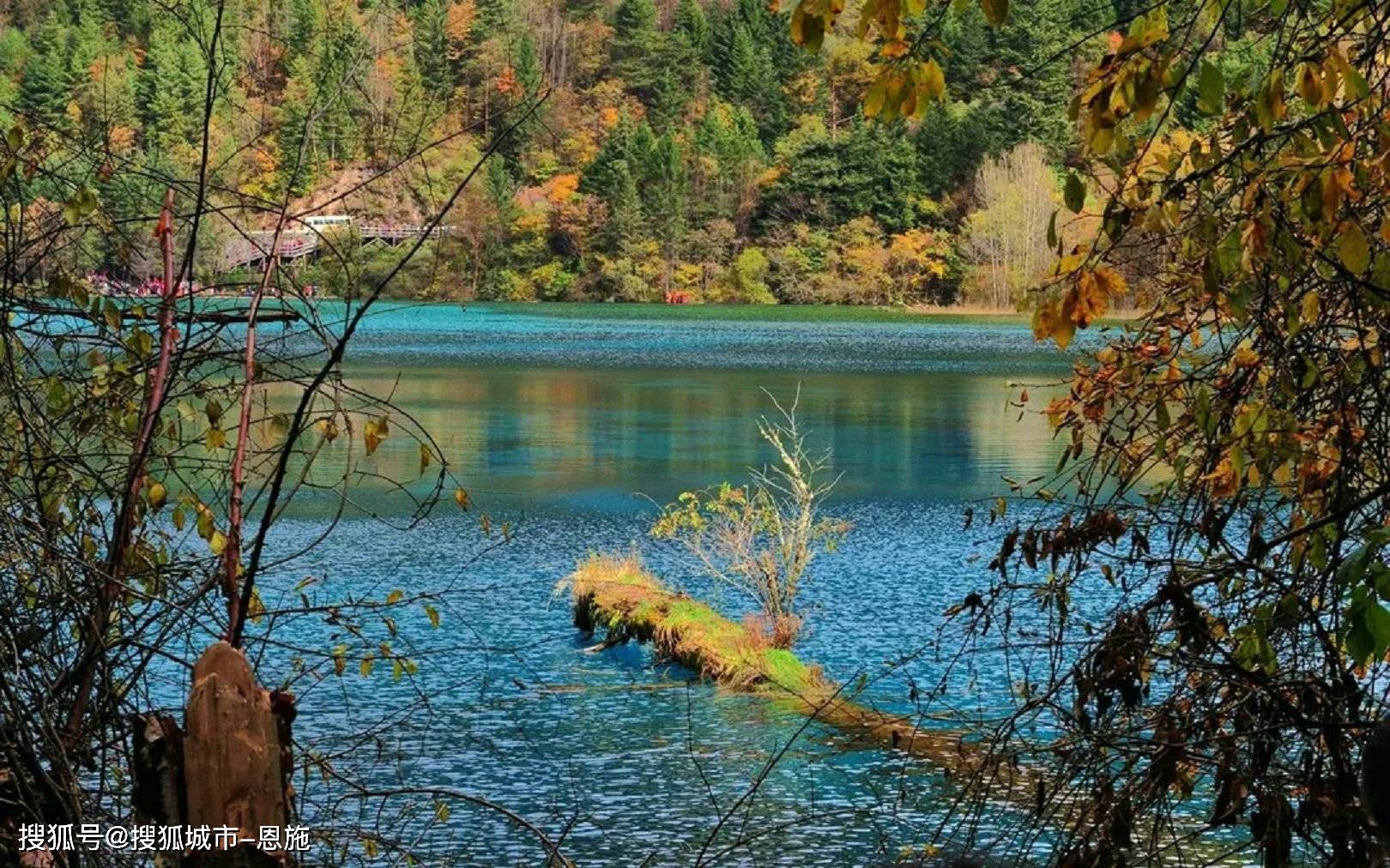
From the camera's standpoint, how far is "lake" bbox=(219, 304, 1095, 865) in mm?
10172

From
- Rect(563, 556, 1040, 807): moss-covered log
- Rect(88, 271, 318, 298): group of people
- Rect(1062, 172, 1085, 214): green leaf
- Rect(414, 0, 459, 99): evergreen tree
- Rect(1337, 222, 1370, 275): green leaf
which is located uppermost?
Rect(414, 0, 459, 99): evergreen tree

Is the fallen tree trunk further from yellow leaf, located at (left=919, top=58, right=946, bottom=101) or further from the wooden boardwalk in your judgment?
yellow leaf, located at (left=919, top=58, right=946, bottom=101)

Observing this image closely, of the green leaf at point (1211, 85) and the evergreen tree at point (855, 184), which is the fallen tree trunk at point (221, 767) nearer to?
the green leaf at point (1211, 85)

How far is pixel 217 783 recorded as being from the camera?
8.04 ft

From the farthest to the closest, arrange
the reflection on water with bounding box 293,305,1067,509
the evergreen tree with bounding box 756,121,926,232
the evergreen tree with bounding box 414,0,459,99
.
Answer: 1. the evergreen tree with bounding box 756,121,926,232
2. the reflection on water with bounding box 293,305,1067,509
3. the evergreen tree with bounding box 414,0,459,99

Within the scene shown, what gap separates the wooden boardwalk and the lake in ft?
0.69

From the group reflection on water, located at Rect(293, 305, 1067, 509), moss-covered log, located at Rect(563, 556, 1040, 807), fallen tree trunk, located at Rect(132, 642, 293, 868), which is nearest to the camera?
fallen tree trunk, located at Rect(132, 642, 293, 868)

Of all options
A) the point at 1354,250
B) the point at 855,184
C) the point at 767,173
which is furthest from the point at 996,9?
the point at 767,173

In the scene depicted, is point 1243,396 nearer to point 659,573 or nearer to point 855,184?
point 659,573

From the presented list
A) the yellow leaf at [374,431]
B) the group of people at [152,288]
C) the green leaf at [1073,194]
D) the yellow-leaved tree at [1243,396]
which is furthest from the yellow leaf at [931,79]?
the group of people at [152,288]

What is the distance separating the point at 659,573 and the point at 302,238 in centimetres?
1485

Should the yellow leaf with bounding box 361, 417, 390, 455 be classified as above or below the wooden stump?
above

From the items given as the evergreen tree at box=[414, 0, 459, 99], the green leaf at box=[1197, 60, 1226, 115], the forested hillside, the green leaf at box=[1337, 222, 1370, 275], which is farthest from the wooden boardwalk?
the forested hillside

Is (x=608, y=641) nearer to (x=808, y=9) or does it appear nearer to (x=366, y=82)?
(x=366, y=82)
